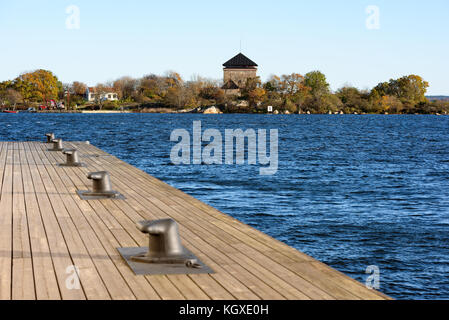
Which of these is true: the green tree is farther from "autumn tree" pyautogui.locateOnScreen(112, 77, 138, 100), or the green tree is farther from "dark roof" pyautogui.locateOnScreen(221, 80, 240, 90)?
"autumn tree" pyautogui.locateOnScreen(112, 77, 138, 100)

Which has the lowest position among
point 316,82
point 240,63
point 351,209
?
point 351,209

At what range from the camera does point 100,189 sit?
9.02m

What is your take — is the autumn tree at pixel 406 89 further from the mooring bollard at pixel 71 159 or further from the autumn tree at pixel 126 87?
the mooring bollard at pixel 71 159

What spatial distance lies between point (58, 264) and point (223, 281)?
60.4 inches

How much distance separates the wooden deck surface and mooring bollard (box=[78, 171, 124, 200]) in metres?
0.21

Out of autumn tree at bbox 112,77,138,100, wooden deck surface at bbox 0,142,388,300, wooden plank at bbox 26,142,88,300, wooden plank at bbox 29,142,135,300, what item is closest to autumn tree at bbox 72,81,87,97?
autumn tree at bbox 112,77,138,100

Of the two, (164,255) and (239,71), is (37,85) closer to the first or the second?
(239,71)

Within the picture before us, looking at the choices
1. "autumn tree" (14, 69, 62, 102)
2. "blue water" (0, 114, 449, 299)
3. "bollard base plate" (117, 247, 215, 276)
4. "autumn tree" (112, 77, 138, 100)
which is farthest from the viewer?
"autumn tree" (112, 77, 138, 100)

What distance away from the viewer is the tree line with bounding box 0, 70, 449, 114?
154500mm

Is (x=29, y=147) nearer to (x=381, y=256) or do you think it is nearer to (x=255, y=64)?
(x=381, y=256)

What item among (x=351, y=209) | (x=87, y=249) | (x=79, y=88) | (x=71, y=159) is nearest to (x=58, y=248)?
(x=87, y=249)

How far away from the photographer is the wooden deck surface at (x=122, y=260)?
4.45 meters

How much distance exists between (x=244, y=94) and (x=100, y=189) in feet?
494

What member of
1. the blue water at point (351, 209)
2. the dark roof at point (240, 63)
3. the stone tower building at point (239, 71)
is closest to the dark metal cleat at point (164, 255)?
the blue water at point (351, 209)
